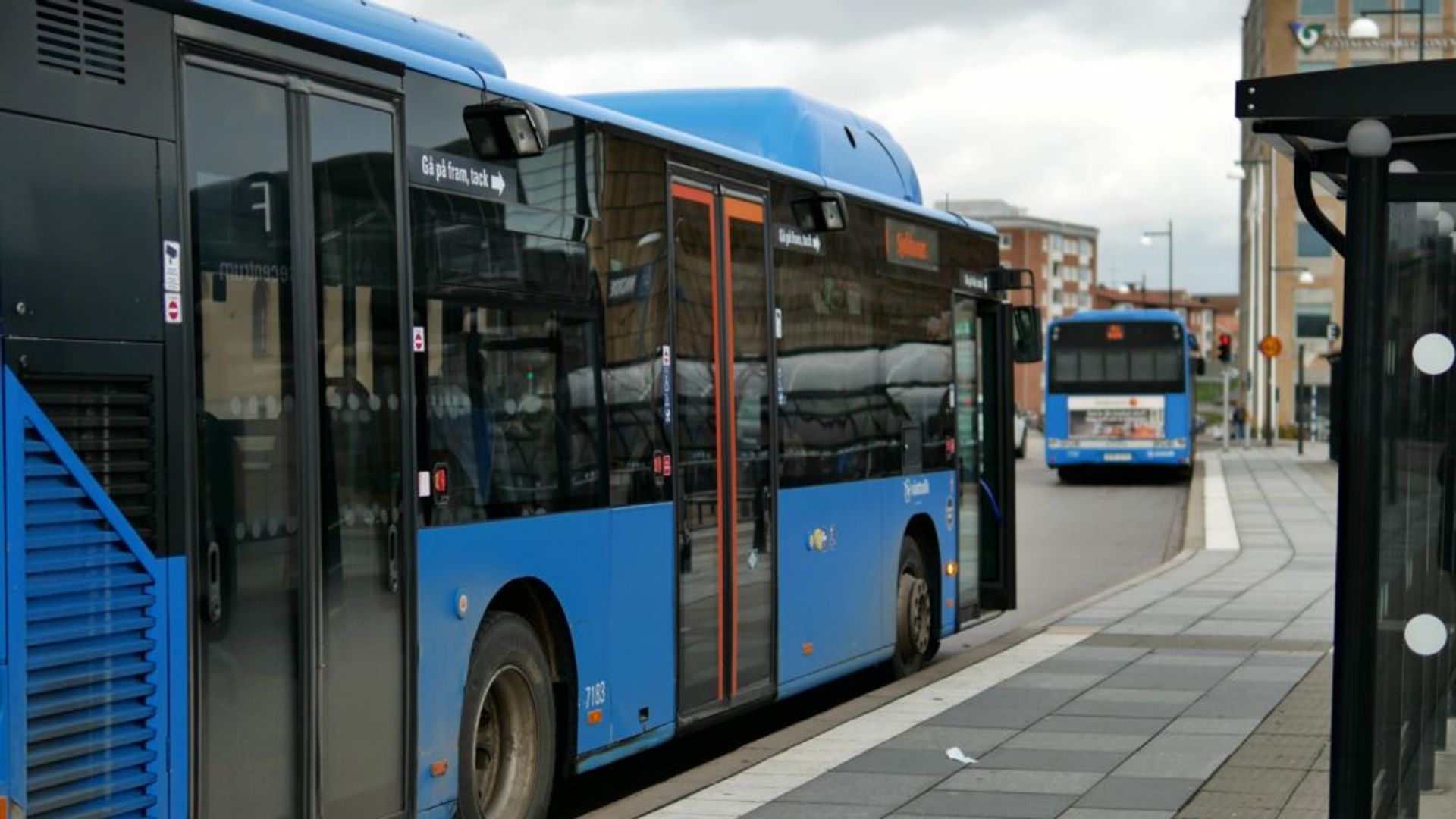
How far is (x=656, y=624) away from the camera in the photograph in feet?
30.6

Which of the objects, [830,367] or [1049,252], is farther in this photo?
[1049,252]

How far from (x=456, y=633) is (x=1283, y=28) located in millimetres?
93854

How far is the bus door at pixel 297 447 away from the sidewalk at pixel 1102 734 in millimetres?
2327

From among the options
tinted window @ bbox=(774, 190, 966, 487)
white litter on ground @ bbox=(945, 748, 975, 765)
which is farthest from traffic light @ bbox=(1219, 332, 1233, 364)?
white litter on ground @ bbox=(945, 748, 975, 765)

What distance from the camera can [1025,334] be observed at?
53.5 feet

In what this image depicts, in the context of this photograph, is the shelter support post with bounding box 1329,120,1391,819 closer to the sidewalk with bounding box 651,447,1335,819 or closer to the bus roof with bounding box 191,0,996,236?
the sidewalk with bounding box 651,447,1335,819

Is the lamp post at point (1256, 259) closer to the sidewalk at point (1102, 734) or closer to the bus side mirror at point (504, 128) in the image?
the sidewalk at point (1102, 734)

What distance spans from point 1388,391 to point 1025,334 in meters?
10.5

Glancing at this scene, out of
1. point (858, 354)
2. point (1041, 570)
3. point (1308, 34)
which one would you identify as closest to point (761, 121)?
point (858, 354)

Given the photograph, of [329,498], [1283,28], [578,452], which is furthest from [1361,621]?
[1283,28]

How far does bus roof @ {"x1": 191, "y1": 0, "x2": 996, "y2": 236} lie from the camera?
7.12 m

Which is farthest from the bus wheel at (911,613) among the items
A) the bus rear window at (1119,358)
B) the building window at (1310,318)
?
the building window at (1310,318)

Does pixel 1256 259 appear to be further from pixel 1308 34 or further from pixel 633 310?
pixel 633 310

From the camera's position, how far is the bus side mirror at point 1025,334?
16156 mm
